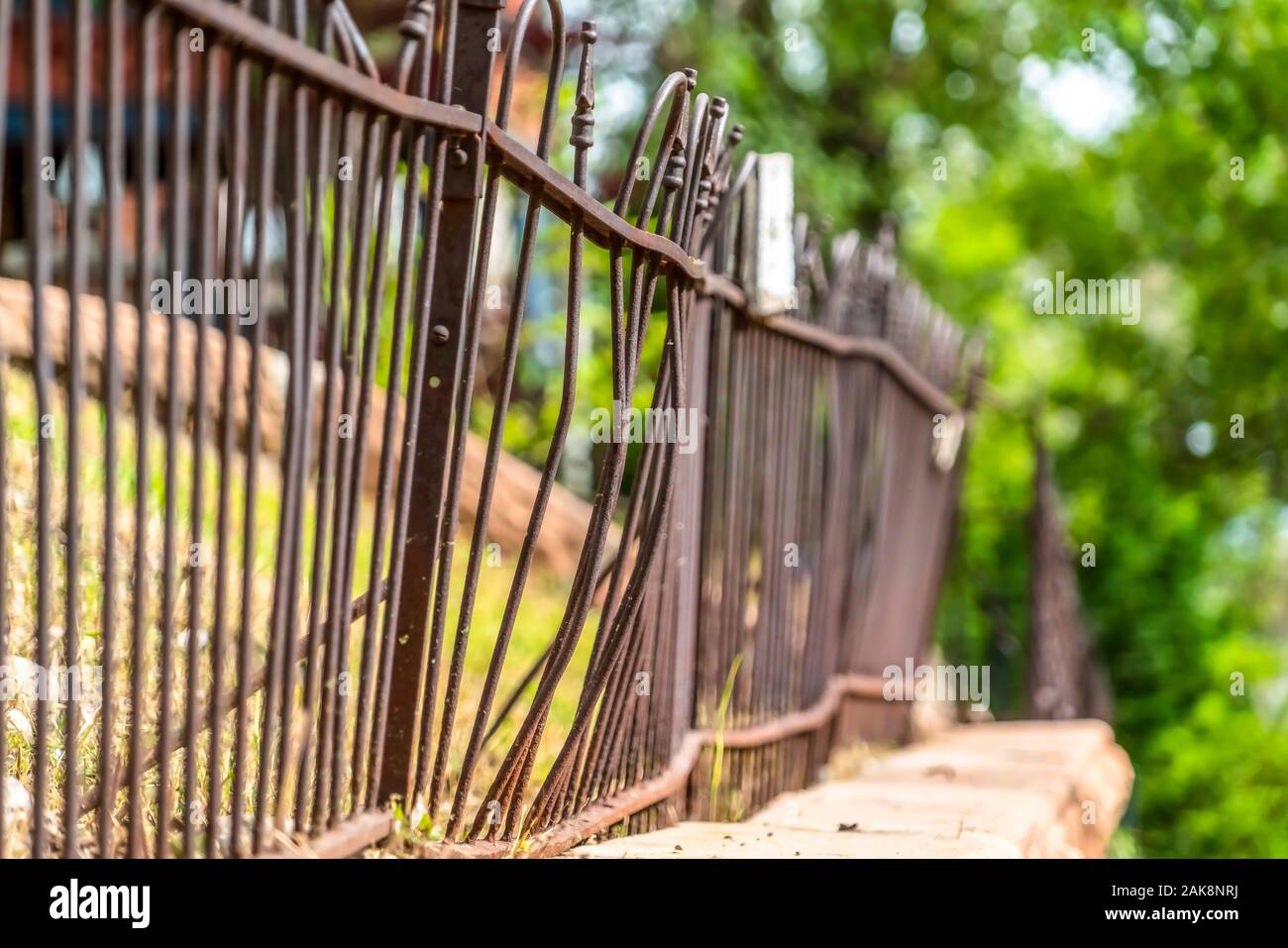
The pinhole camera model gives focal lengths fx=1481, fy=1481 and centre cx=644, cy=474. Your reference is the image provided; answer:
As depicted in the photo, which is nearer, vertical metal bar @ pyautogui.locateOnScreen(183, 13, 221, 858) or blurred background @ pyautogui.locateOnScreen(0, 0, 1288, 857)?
vertical metal bar @ pyautogui.locateOnScreen(183, 13, 221, 858)

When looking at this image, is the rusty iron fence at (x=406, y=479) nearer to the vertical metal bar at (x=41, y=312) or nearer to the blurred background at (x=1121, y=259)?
the vertical metal bar at (x=41, y=312)

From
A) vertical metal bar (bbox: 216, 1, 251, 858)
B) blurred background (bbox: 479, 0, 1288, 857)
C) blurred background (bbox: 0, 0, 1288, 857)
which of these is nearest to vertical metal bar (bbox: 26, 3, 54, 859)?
vertical metal bar (bbox: 216, 1, 251, 858)

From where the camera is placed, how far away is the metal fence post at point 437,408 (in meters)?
2.49

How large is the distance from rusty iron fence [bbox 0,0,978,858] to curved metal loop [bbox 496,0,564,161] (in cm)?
1

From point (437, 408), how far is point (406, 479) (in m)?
0.15

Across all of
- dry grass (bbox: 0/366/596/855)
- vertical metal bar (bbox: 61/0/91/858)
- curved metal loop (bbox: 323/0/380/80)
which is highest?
curved metal loop (bbox: 323/0/380/80)

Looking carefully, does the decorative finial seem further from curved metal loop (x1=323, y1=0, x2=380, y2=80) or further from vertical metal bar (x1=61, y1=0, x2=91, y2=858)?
vertical metal bar (x1=61, y1=0, x2=91, y2=858)

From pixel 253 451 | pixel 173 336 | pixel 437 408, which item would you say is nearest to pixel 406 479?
pixel 437 408

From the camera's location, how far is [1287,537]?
777 inches

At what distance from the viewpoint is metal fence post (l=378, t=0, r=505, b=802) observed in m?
2.49

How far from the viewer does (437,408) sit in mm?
2508

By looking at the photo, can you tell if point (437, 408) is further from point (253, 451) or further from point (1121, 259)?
point (1121, 259)
